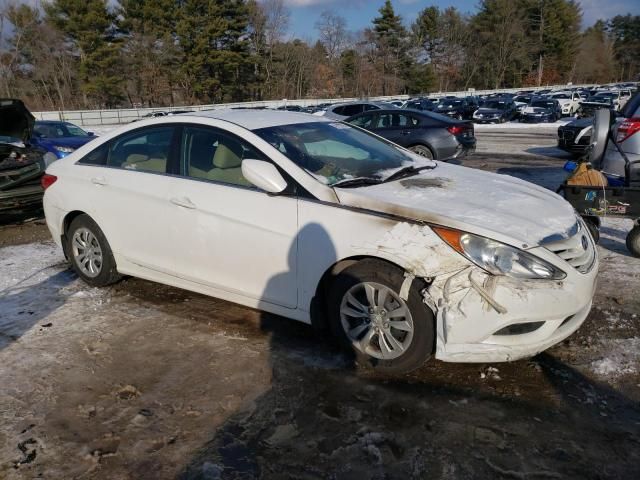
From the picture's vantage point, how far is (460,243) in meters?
2.86

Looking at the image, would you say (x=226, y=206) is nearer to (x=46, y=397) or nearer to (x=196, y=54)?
(x=46, y=397)

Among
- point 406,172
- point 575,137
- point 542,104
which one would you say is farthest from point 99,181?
point 542,104

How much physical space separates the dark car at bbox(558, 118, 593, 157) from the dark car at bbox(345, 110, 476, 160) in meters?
2.80

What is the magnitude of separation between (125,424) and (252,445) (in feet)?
2.46

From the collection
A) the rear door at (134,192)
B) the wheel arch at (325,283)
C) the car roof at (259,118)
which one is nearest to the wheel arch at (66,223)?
the rear door at (134,192)

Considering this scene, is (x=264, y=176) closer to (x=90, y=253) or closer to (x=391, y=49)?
(x=90, y=253)

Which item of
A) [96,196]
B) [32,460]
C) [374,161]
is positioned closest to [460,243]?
[374,161]

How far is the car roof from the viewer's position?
3.90 m

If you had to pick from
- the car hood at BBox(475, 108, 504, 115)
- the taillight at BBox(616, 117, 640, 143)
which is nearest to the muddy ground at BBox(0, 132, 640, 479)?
the taillight at BBox(616, 117, 640, 143)

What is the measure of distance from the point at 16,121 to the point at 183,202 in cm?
644

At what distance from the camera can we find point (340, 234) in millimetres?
3135

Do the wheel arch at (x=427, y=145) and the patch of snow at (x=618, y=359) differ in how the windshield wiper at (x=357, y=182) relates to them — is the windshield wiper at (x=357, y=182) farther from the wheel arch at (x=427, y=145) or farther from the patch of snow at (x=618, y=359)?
the wheel arch at (x=427, y=145)

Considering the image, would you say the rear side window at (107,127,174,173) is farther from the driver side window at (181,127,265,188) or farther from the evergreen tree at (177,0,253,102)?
the evergreen tree at (177,0,253,102)

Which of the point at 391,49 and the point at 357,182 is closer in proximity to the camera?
the point at 357,182
